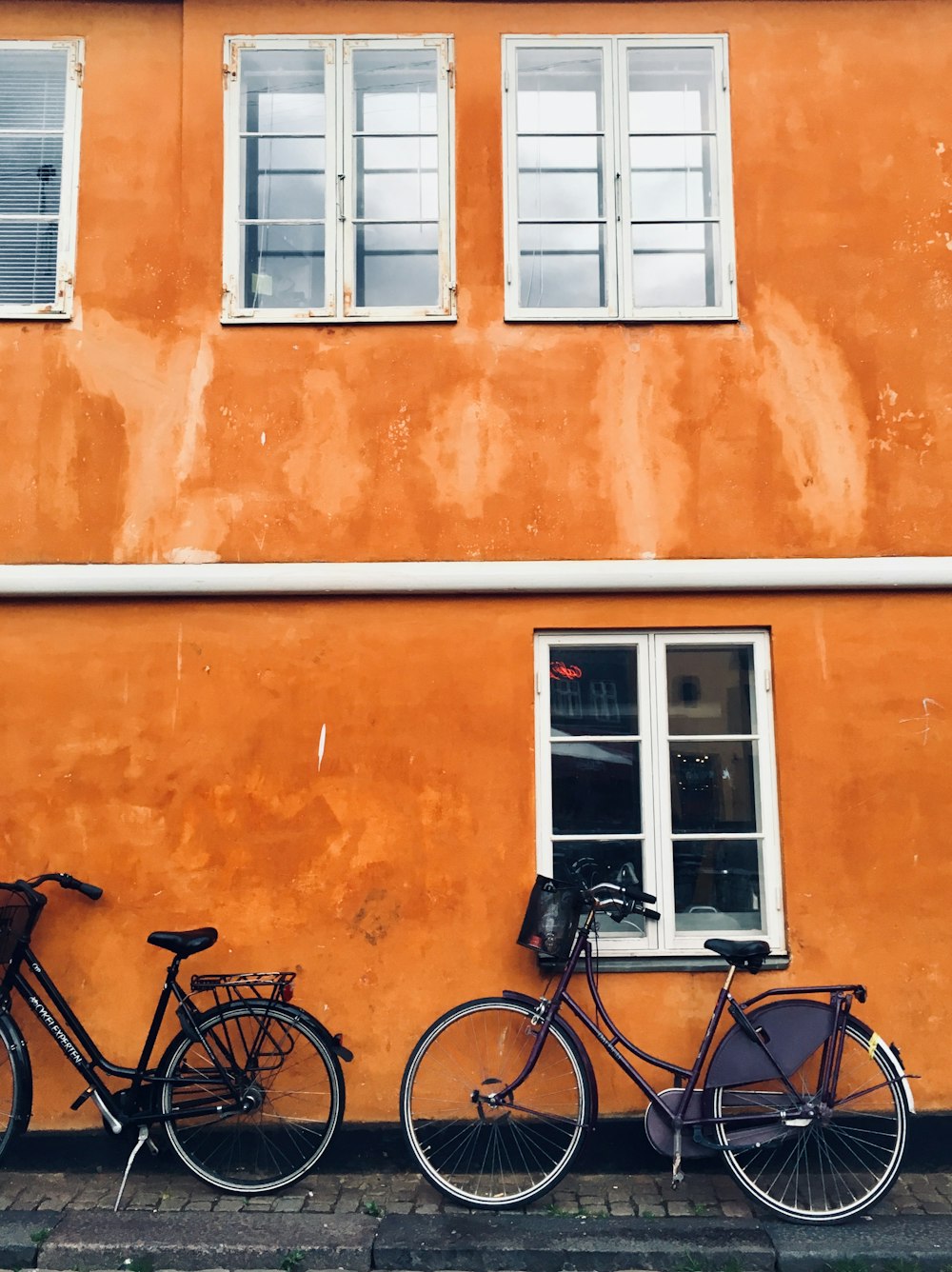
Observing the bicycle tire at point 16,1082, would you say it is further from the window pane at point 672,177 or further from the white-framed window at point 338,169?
the window pane at point 672,177

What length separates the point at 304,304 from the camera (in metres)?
6.22

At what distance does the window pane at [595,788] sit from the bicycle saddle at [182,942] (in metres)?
1.84

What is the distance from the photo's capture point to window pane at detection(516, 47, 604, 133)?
20.7 feet

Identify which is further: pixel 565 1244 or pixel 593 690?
pixel 593 690

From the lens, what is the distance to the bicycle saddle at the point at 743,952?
5.28 m

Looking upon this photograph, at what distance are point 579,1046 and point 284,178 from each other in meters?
4.84

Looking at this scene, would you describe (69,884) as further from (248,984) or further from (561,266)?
(561,266)

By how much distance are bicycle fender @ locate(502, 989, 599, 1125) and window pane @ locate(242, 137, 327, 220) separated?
4266 millimetres

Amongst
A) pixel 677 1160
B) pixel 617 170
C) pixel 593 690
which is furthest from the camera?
pixel 617 170

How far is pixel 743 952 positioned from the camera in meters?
5.28

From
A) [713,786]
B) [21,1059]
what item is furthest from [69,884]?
[713,786]

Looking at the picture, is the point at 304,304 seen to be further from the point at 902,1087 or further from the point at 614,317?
the point at 902,1087

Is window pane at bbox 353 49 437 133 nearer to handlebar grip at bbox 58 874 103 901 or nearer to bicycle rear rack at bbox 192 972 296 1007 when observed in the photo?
handlebar grip at bbox 58 874 103 901

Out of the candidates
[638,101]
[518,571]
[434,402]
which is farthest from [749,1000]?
[638,101]
